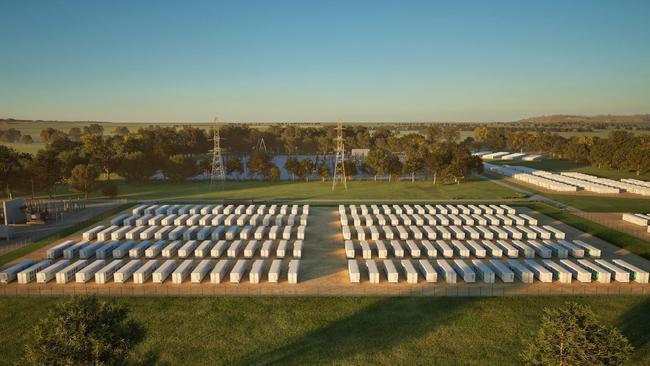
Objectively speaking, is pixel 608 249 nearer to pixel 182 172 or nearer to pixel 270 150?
pixel 182 172

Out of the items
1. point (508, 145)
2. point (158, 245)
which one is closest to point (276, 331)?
point (158, 245)

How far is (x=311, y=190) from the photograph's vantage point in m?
85.1

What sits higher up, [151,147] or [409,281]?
[151,147]

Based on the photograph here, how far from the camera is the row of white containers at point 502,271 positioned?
36.6 metres

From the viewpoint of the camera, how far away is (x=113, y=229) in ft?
170

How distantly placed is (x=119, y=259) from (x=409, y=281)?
29798 millimetres

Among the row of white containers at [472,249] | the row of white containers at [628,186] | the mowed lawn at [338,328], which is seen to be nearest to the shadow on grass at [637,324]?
the mowed lawn at [338,328]

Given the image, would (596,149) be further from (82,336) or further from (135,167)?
(82,336)

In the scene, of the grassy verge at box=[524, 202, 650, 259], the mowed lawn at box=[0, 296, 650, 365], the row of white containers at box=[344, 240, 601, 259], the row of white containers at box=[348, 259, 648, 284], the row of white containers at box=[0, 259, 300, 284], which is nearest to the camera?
the mowed lawn at box=[0, 296, 650, 365]

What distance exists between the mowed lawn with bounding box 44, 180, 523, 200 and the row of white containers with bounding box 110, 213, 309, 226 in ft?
60.0

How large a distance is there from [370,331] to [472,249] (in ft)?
68.5

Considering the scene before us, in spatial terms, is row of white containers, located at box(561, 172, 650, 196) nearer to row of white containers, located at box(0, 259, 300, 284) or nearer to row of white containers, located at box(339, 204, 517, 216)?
row of white containers, located at box(339, 204, 517, 216)

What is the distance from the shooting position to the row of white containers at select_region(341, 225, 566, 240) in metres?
48.7

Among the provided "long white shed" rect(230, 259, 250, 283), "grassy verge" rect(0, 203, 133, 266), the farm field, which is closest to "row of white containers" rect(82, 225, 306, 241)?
"grassy verge" rect(0, 203, 133, 266)
